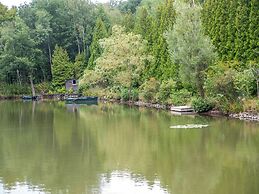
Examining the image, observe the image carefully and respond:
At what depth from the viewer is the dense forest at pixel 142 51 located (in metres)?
29.4

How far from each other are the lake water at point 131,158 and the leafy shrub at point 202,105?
136 inches

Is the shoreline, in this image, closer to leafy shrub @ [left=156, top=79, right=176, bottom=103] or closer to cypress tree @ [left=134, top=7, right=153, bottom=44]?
leafy shrub @ [left=156, top=79, right=176, bottom=103]

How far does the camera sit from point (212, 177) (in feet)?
41.2

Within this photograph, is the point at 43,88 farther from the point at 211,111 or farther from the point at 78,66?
the point at 211,111

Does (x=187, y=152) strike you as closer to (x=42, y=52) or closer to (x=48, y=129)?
(x=48, y=129)

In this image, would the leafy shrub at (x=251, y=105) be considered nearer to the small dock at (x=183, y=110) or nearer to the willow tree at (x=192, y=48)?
the small dock at (x=183, y=110)

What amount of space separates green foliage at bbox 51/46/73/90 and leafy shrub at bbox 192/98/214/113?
30.7 m

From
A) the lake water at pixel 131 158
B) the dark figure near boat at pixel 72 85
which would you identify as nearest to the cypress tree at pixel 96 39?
the dark figure near boat at pixel 72 85

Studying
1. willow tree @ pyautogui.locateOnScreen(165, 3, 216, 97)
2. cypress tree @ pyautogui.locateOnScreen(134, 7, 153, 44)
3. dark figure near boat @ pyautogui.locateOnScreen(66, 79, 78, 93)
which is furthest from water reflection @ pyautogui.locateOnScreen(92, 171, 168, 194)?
dark figure near boat @ pyautogui.locateOnScreen(66, 79, 78, 93)

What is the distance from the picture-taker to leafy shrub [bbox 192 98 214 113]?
95.7 feet

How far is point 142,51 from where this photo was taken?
43.4 m

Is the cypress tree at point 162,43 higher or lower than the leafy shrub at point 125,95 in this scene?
higher

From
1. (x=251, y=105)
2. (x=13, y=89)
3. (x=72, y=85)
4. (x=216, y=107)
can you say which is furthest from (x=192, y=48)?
(x=13, y=89)

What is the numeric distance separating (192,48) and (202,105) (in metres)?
4.06
